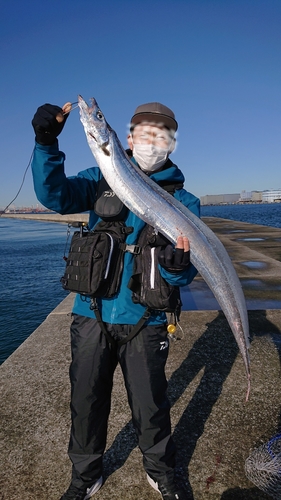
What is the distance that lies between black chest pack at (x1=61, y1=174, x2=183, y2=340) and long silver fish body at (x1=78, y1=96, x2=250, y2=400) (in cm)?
25

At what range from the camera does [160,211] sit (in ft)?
7.86

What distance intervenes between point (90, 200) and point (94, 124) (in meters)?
0.74

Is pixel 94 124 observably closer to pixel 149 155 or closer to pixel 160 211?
pixel 149 155

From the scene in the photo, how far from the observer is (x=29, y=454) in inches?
118

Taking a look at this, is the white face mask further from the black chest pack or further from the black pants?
the black pants

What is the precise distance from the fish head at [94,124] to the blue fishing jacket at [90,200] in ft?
0.97

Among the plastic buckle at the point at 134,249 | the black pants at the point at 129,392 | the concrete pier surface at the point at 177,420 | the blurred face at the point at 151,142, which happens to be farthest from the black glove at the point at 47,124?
the concrete pier surface at the point at 177,420

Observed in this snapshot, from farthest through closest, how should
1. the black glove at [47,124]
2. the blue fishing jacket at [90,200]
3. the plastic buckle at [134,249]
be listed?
the plastic buckle at [134,249] < the blue fishing jacket at [90,200] < the black glove at [47,124]

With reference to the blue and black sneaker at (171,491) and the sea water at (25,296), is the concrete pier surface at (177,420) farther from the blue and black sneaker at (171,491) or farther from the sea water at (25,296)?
the sea water at (25,296)

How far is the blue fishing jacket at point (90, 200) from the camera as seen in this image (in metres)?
2.44

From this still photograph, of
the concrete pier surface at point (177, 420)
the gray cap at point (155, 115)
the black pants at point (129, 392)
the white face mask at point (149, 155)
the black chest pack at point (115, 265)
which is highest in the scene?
the gray cap at point (155, 115)

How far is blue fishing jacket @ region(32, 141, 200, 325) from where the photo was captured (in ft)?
8.00

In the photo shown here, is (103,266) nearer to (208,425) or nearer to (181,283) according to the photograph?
(181,283)

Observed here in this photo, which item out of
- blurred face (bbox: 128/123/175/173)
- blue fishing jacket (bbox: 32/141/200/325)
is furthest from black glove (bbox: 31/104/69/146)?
blurred face (bbox: 128/123/175/173)
